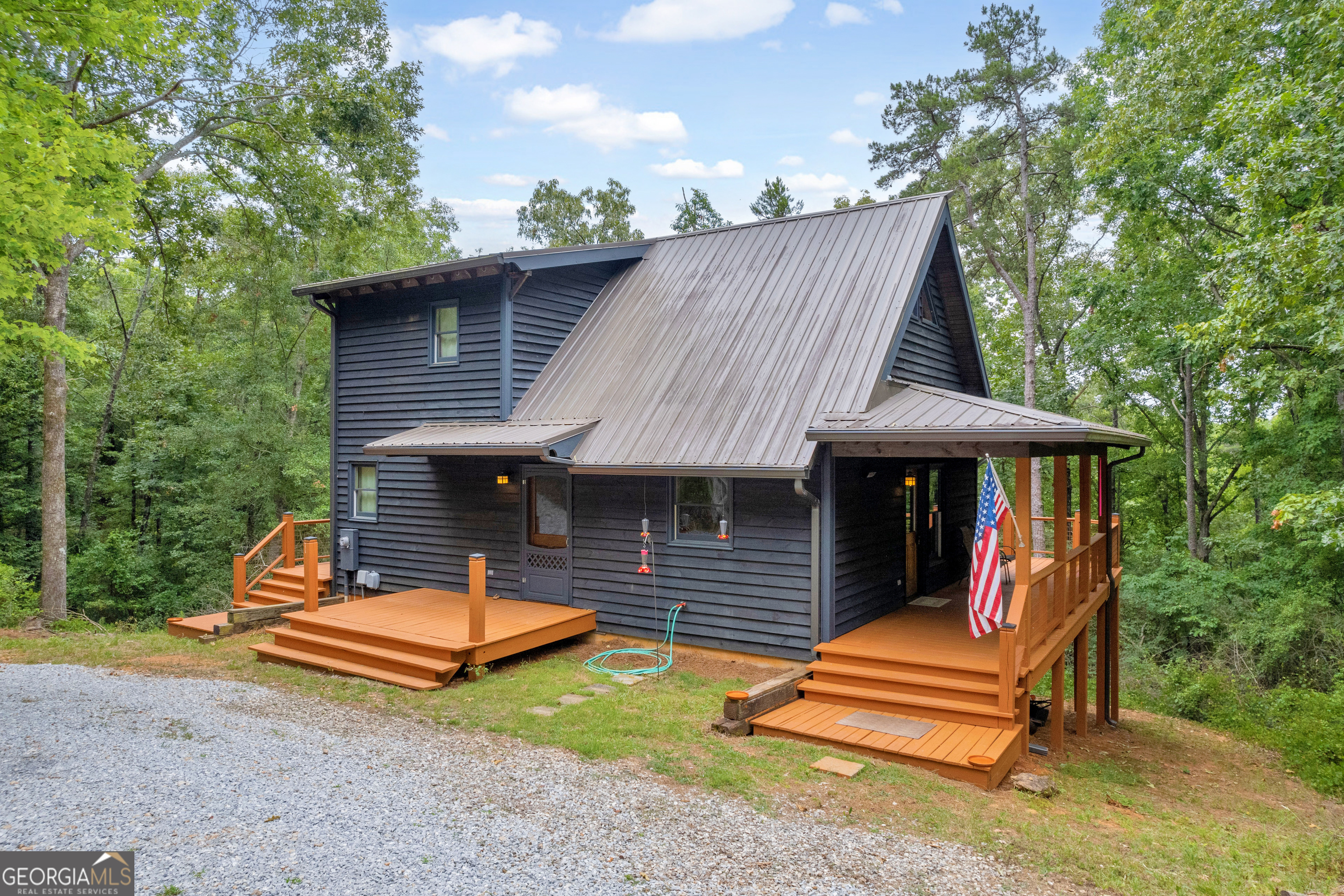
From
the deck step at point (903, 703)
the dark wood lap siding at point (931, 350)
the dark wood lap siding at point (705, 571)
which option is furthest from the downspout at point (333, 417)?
the dark wood lap siding at point (931, 350)

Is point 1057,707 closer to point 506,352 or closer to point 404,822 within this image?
point 404,822

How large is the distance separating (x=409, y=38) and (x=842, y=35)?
1202 centimetres

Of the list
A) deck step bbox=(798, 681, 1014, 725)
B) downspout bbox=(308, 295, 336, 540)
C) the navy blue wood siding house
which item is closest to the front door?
the navy blue wood siding house

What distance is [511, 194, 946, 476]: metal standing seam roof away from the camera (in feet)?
27.1

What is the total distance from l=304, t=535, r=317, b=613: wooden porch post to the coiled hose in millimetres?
3763

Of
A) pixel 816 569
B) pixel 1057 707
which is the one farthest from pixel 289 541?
pixel 1057 707

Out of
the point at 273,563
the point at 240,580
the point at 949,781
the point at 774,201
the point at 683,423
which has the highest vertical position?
the point at 774,201

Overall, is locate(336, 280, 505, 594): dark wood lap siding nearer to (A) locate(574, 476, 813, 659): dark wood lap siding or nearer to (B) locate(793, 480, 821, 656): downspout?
(A) locate(574, 476, 813, 659): dark wood lap siding

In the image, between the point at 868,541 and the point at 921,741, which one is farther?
the point at 868,541

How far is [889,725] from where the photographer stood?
646cm

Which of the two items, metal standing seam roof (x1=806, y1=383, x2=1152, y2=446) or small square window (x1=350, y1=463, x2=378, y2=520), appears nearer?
metal standing seam roof (x1=806, y1=383, x2=1152, y2=446)

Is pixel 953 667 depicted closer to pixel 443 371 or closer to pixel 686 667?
pixel 686 667

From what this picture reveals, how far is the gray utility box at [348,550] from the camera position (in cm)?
1172

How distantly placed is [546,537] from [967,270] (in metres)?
18.8
